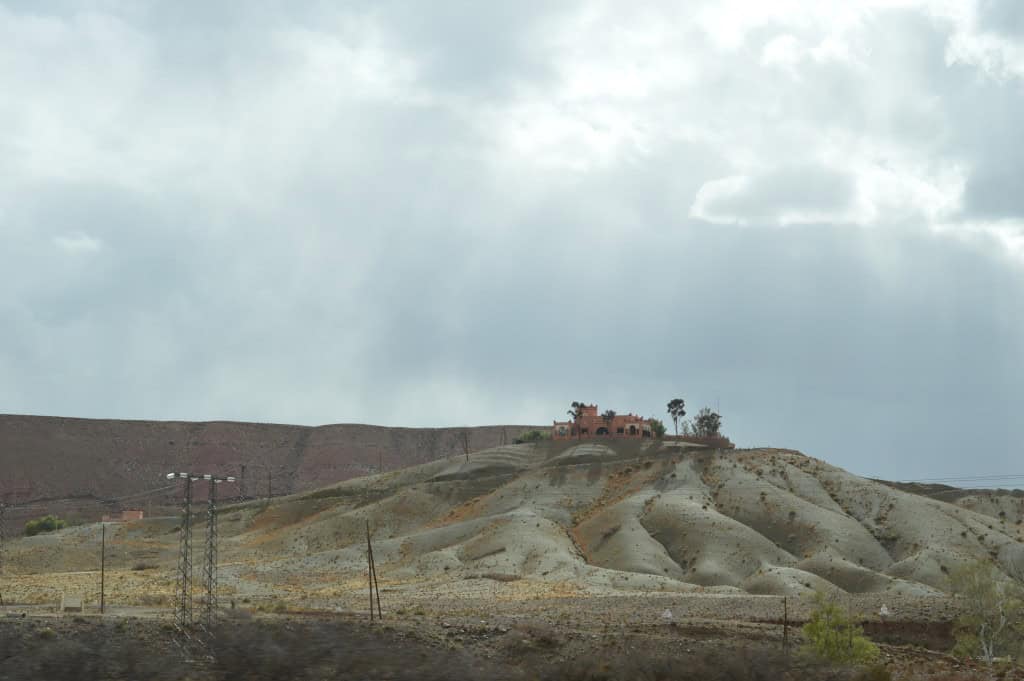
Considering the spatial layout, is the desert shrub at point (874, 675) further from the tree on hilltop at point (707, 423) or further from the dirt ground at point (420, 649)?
the tree on hilltop at point (707, 423)

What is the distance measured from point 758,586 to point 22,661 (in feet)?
173

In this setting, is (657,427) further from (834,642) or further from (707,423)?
(834,642)

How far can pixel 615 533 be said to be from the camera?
4176 inches

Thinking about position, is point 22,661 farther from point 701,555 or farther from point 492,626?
point 701,555

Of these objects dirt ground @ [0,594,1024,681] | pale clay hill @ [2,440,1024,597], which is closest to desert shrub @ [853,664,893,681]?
dirt ground @ [0,594,1024,681]

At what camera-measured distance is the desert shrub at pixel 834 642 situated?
54312 mm

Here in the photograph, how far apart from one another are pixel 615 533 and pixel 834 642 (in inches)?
2043

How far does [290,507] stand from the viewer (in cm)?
14800

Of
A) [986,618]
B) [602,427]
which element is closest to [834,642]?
[986,618]

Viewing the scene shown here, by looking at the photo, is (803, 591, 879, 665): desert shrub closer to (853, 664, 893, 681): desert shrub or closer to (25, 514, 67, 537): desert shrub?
(853, 664, 893, 681): desert shrub

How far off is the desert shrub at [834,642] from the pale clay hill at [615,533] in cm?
2537

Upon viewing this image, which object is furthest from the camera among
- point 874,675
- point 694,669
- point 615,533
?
point 615,533

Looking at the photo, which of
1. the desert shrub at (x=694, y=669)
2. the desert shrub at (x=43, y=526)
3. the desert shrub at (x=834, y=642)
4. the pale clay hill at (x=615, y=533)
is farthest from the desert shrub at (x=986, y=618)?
the desert shrub at (x=43, y=526)

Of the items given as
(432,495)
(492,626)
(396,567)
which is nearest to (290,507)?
(432,495)
